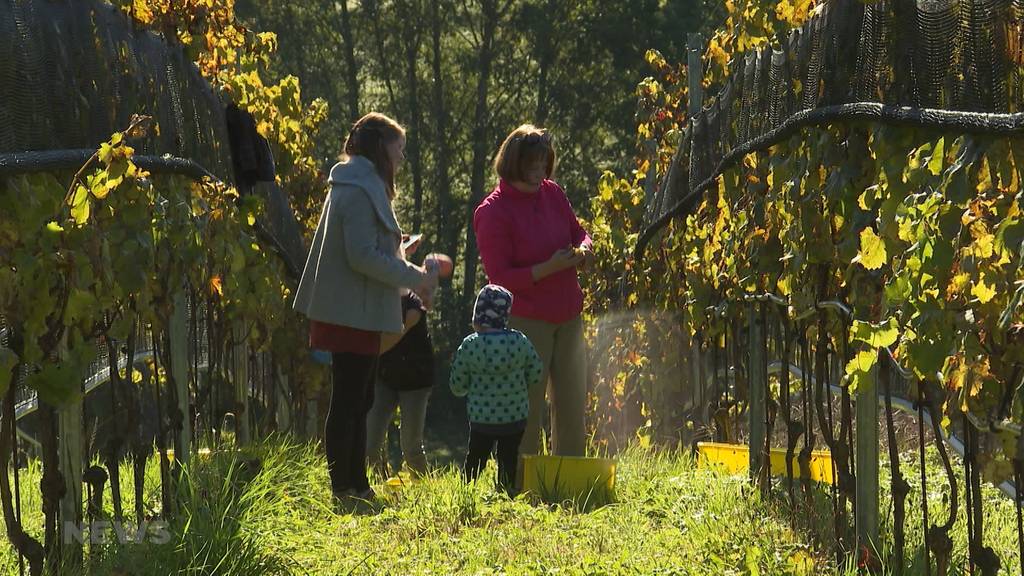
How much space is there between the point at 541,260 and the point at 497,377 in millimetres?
538

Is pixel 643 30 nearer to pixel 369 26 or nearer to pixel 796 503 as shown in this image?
pixel 369 26

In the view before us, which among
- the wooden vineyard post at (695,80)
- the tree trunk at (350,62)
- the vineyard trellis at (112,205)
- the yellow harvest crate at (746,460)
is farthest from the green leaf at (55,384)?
the tree trunk at (350,62)

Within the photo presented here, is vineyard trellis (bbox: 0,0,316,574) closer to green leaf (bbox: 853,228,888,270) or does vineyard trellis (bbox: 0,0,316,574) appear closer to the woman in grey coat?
the woman in grey coat

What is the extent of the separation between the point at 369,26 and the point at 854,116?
2955 centimetres

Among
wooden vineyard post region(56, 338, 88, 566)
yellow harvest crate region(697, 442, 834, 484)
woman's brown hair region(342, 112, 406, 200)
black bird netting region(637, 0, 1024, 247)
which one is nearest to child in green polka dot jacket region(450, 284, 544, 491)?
woman's brown hair region(342, 112, 406, 200)

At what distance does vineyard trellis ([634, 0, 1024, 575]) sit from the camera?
2.66 metres

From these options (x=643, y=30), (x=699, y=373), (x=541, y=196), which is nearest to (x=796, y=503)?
(x=541, y=196)

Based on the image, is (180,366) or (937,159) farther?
(180,366)

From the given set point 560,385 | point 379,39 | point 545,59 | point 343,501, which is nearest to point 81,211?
point 343,501

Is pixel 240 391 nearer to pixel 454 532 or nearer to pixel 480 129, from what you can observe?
pixel 454 532

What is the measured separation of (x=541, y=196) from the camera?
19.9ft

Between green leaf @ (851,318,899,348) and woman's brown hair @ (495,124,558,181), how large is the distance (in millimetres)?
2963

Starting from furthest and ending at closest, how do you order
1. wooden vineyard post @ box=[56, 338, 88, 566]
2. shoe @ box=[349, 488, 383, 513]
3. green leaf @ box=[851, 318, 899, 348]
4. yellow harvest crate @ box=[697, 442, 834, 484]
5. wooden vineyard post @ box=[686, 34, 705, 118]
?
wooden vineyard post @ box=[686, 34, 705, 118] < shoe @ box=[349, 488, 383, 513] < yellow harvest crate @ box=[697, 442, 834, 484] < wooden vineyard post @ box=[56, 338, 88, 566] < green leaf @ box=[851, 318, 899, 348]

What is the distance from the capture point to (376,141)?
212 inches
